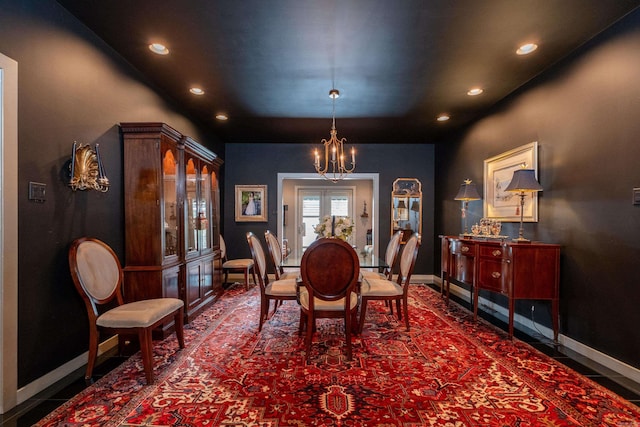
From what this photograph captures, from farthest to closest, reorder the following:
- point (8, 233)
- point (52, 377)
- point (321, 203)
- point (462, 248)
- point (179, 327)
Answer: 1. point (321, 203)
2. point (462, 248)
3. point (179, 327)
4. point (52, 377)
5. point (8, 233)

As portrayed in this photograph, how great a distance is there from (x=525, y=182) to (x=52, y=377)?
4191mm

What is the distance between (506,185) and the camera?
3.66 metres

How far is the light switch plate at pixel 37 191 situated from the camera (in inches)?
76.4

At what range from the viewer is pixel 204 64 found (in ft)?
9.40

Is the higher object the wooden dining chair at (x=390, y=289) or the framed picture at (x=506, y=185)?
the framed picture at (x=506, y=185)

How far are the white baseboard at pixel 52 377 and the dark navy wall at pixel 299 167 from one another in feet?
11.7

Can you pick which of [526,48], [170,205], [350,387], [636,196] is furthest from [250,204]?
[636,196]

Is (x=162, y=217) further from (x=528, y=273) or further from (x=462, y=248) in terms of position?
(x=528, y=273)

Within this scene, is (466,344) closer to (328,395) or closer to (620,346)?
(620,346)

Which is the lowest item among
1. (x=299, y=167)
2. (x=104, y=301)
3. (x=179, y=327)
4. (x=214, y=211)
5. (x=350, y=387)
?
(x=350, y=387)

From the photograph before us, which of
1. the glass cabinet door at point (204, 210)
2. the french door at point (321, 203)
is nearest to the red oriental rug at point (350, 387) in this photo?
the glass cabinet door at point (204, 210)

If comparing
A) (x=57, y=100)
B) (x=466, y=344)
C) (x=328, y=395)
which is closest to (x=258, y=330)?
(x=328, y=395)

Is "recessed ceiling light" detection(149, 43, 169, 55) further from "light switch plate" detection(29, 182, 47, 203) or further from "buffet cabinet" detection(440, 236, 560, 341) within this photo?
"buffet cabinet" detection(440, 236, 560, 341)

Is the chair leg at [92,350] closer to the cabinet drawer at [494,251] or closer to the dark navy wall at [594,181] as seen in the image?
the cabinet drawer at [494,251]
